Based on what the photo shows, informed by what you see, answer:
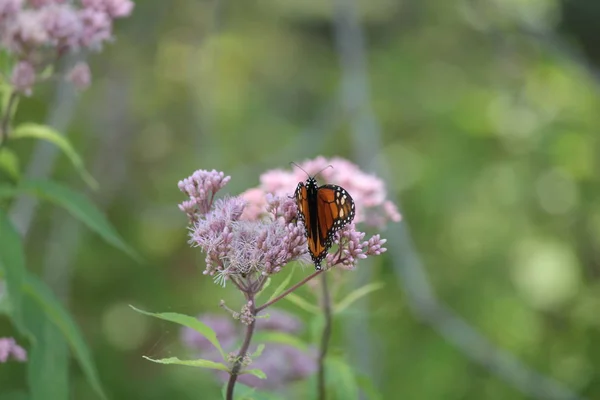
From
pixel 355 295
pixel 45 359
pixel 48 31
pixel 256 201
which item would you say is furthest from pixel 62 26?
pixel 355 295

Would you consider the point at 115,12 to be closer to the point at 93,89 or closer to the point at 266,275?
the point at 266,275

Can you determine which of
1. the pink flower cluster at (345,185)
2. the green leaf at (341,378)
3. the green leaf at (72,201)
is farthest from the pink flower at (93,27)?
the green leaf at (341,378)

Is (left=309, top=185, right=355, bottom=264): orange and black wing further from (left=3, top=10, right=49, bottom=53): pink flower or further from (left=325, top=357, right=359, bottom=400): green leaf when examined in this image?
(left=3, top=10, right=49, bottom=53): pink flower

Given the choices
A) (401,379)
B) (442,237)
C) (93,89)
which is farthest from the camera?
(93,89)

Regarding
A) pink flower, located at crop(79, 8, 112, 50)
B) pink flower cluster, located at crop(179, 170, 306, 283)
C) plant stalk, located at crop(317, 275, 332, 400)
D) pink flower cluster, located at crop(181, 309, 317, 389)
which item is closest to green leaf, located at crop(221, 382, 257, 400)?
pink flower cluster, located at crop(179, 170, 306, 283)

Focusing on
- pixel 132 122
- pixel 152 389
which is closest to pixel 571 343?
pixel 152 389

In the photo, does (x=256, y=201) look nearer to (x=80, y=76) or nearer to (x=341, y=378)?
(x=341, y=378)
